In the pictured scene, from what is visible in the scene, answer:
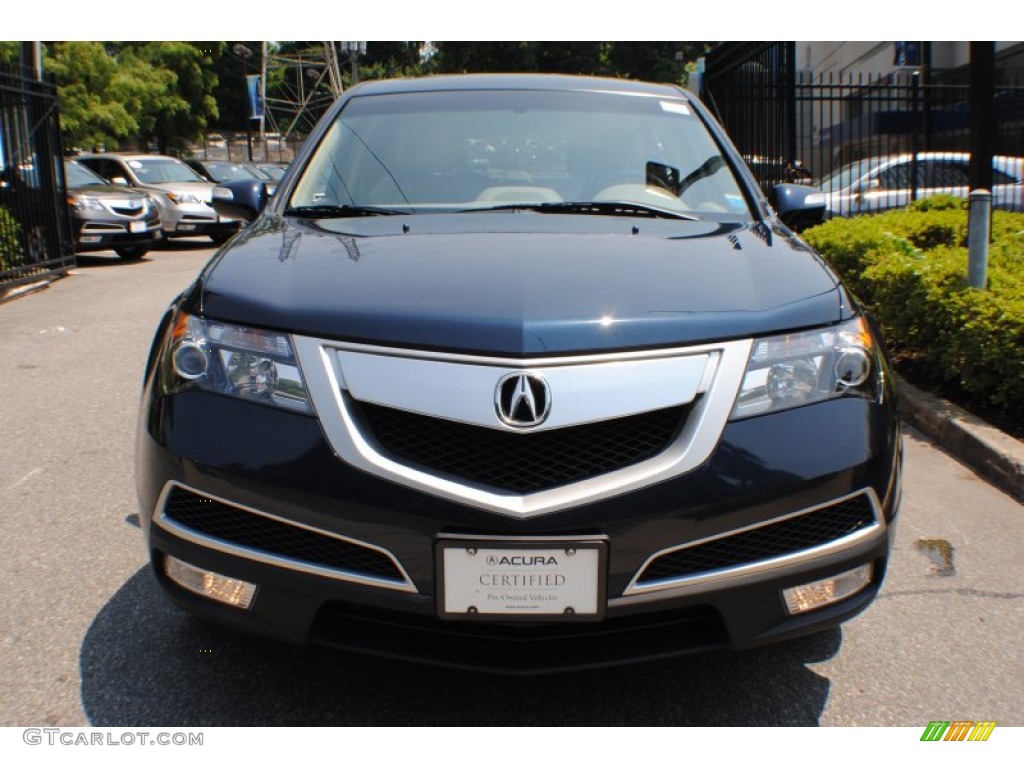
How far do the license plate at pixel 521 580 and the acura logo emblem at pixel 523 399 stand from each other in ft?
0.81

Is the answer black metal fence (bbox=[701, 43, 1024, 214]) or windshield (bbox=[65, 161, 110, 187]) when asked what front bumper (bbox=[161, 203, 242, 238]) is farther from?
black metal fence (bbox=[701, 43, 1024, 214])

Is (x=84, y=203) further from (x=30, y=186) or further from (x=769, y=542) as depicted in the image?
(x=769, y=542)

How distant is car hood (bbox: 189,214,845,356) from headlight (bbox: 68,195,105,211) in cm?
1293

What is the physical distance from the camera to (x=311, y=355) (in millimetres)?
2240

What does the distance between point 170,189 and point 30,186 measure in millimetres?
5496

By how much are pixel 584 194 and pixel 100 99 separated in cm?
2524

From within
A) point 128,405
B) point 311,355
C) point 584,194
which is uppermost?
point 584,194

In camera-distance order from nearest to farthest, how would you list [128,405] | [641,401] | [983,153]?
[641,401]
[128,405]
[983,153]

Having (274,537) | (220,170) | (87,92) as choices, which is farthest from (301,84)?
(274,537)

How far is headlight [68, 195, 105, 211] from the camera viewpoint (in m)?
14.6

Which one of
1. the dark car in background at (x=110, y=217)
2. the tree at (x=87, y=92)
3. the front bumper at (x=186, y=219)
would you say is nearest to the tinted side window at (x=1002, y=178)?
the front bumper at (x=186, y=219)

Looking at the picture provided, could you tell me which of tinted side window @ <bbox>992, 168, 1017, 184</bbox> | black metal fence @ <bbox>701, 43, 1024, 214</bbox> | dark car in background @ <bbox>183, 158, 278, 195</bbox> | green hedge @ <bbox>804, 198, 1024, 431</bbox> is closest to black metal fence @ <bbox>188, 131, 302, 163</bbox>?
dark car in background @ <bbox>183, 158, 278, 195</bbox>
